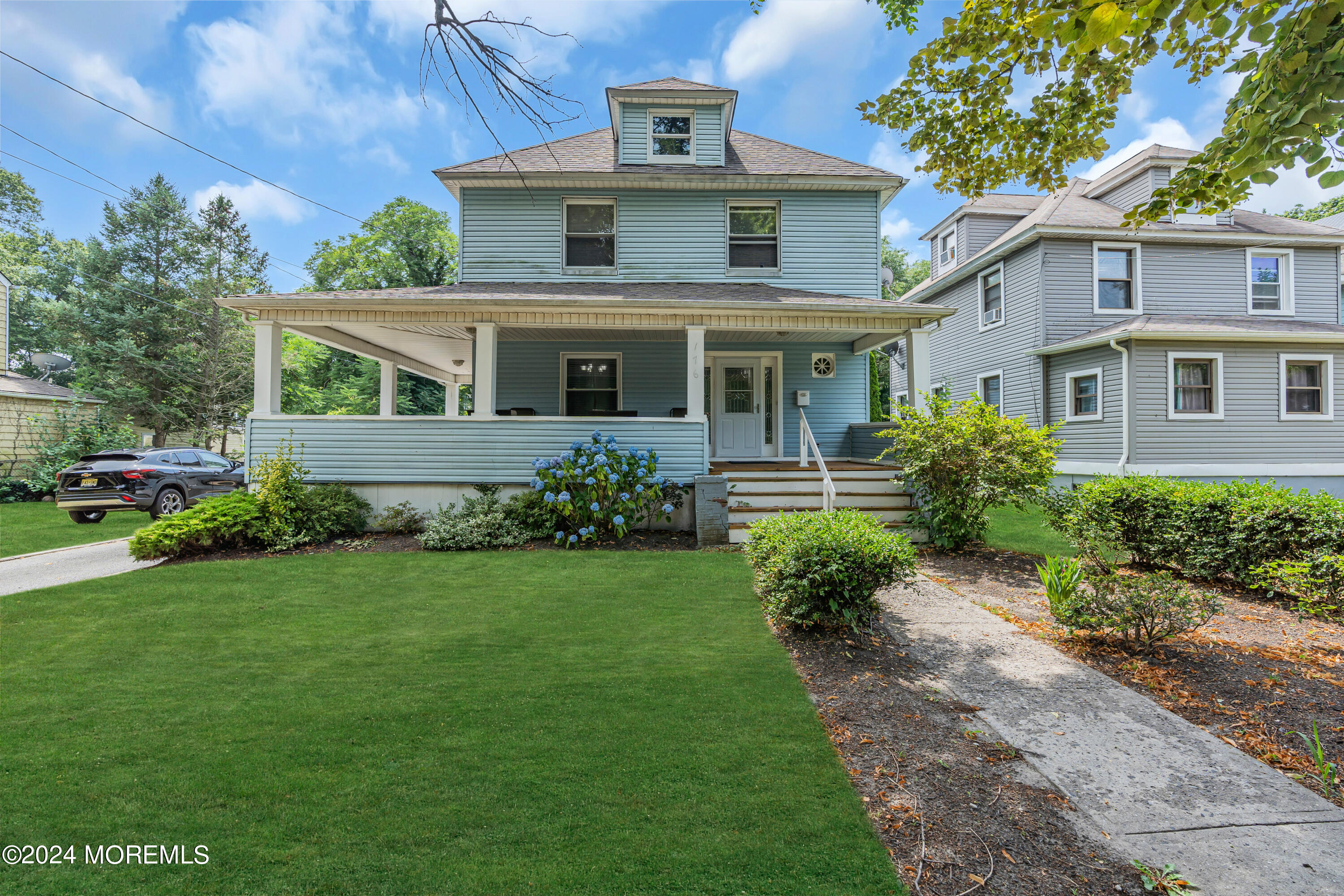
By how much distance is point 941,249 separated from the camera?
61.7 ft

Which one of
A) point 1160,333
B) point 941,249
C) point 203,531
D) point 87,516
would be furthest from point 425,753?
point 941,249

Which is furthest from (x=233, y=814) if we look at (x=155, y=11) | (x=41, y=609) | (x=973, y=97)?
(x=973, y=97)

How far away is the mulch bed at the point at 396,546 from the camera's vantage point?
24.2 ft

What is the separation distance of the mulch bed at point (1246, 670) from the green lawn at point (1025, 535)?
7.15ft

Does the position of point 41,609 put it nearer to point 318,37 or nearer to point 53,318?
point 318,37

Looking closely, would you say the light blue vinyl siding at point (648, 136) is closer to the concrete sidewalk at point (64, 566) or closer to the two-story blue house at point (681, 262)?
the two-story blue house at point (681, 262)

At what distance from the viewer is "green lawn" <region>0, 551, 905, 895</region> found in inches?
81.0

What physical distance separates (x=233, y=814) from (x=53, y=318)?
3281 centimetres

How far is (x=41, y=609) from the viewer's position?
209 inches

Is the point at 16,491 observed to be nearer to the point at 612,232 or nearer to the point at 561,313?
the point at 561,313

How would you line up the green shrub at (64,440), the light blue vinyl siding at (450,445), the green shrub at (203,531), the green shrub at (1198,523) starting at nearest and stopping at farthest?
the green shrub at (1198,523) → the green shrub at (203,531) → the light blue vinyl siding at (450,445) → the green shrub at (64,440)

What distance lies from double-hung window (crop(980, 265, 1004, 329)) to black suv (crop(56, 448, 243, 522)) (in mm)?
19312

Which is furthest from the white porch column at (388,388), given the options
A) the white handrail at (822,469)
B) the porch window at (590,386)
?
the white handrail at (822,469)

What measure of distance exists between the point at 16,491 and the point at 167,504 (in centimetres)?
659
